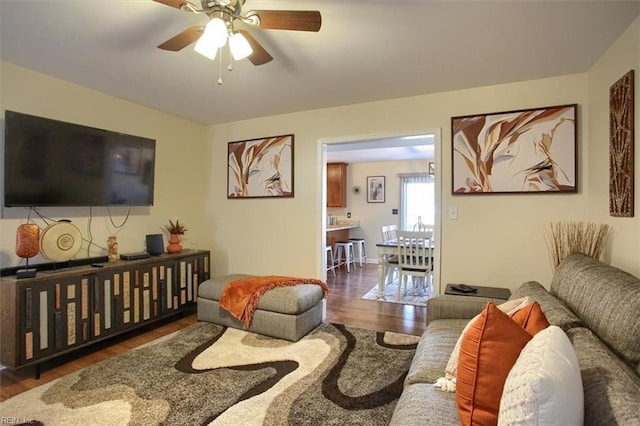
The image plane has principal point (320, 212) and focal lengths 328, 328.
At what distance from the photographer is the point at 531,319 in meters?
1.30

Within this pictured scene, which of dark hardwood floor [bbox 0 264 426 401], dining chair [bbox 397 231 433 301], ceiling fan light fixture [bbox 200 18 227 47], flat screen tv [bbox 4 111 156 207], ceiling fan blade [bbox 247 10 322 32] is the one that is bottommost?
dark hardwood floor [bbox 0 264 426 401]

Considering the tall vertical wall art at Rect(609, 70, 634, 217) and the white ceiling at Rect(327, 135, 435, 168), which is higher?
the white ceiling at Rect(327, 135, 435, 168)

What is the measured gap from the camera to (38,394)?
2109 millimetres

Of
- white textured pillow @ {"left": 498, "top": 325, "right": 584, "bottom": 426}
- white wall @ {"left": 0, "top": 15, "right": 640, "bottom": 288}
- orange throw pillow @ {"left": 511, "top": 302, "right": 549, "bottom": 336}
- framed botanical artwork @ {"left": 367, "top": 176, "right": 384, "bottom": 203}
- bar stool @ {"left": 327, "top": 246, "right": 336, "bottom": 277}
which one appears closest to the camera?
white textured pillow @ {"left": 498, "top": 325, "right": 584, "bottom": 426}

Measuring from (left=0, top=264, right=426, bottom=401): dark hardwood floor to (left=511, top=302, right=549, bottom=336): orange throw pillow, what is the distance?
1959mm

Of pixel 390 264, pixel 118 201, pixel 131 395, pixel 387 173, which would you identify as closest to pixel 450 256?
pixel 390 264

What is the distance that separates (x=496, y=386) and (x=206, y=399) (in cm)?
168

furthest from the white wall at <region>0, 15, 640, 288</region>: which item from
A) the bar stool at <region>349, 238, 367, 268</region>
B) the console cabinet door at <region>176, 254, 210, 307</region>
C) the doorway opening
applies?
the bar stool at <region>349, 238, 367, 268</region>

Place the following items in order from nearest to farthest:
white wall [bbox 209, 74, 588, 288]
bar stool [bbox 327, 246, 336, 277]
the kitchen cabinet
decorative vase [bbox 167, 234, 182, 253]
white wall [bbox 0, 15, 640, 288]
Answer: white wall [bbox 0, 15, 640, 288], white wall [bbox 209, 74, 588, 288], decorative vase [bbox 167, 234, 182, 253], bar stool [bbox 327, 246, 336, 277], the kitchen cabinet

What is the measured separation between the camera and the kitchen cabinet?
7.45 meters

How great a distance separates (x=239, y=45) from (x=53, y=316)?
2357 mm

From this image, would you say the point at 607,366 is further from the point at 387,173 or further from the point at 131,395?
the point at 387,173

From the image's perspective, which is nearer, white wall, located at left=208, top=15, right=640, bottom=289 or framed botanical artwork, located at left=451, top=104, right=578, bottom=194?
white wall, located at left=208, top=15, right=640, bottom=289

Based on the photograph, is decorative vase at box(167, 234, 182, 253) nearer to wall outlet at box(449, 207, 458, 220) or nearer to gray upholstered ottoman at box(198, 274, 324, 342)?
gray upholstered ottoman at box(198, 274, 324, 342)
